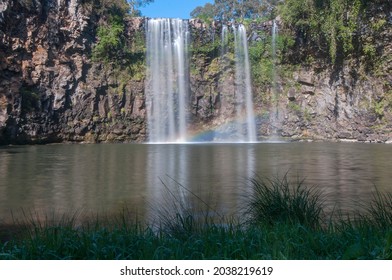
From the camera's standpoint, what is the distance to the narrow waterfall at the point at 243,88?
123 feet

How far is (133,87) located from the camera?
119ft

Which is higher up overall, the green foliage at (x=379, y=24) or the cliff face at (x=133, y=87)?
the green foliage at (x=379, y=24)

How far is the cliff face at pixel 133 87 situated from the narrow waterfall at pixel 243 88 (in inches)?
26.4

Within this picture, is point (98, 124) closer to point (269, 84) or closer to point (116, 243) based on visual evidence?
point (269, 84)

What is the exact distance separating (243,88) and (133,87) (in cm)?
1025

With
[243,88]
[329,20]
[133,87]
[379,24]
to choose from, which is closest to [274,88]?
[243,88]

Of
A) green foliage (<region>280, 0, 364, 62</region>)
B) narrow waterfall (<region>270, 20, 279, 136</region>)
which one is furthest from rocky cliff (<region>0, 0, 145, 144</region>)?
green foliage (<region>280, 0, 364, 62</region>)

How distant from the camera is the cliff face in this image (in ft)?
101

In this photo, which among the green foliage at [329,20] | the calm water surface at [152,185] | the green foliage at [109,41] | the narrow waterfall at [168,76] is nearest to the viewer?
the calm water surface at [152,185]

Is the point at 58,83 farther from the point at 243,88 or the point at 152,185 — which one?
the point at 152,185

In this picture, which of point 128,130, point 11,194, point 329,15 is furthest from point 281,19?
point 11,194

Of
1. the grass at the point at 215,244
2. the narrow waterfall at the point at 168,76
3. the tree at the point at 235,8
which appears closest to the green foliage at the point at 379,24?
the narrow waterfall at the point at 168,76

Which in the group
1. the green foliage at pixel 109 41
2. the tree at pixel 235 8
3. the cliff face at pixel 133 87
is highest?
the tree at pixel 235 8

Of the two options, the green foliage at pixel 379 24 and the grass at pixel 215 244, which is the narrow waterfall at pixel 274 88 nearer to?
the green foliage at pixel 379 24
